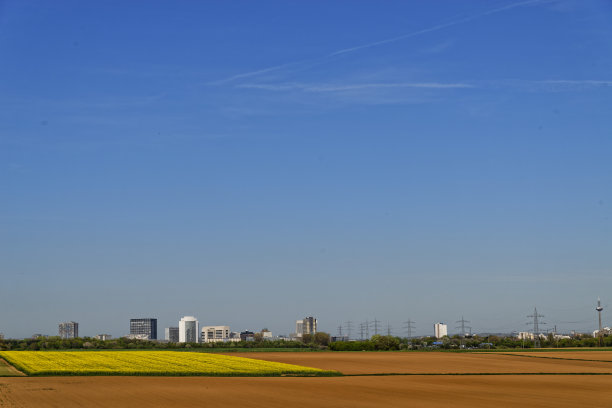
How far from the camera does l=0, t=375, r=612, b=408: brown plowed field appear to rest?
5294 cm

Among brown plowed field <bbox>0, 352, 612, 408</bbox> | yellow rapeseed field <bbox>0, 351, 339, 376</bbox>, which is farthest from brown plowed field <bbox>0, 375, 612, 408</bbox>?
yellow rapeseed field <bbox>0, 351, 339, 376</bbox>

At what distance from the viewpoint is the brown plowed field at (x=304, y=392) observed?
52938 millimetres

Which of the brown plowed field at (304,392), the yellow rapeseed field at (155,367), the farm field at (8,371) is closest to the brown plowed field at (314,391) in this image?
the brown plowed field at (304,392)

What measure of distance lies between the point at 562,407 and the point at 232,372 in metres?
42.8

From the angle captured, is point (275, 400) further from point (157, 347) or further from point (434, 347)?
point (434, 347)

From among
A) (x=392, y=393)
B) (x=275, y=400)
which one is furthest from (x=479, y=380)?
(x=275, y=400)

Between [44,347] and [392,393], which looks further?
[44,347]

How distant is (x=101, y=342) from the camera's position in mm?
179125

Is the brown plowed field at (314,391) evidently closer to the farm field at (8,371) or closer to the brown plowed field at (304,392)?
the brown plowed field at (304,392)

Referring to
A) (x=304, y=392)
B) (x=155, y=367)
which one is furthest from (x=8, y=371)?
(x=304, y=392)

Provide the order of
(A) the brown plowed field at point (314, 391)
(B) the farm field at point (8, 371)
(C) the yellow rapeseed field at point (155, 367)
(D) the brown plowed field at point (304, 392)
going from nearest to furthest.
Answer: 1. (D) the brown plowed field at point (304, 392)
2. (A) the brown plowed field at point (314, 391)
3. (B) the farm field at point (8, 371)
4. (C) the yellow rapeseed field at point (155, 367)

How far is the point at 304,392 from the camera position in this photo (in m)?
62.0

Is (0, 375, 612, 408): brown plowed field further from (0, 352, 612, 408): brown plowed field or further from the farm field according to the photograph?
the farm field

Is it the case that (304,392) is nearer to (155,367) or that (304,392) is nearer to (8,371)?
(155,367)
